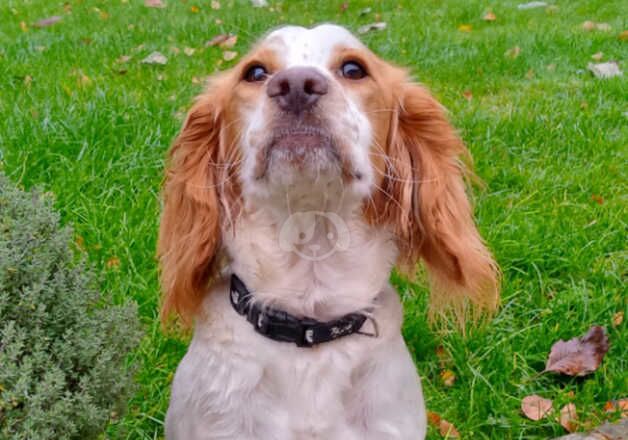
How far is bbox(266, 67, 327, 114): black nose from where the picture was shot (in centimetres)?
189

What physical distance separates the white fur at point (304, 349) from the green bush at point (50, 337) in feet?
0.83

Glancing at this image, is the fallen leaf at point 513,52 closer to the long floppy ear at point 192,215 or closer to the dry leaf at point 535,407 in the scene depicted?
the dry leaf at point 535,407

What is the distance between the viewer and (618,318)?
313 centimetres

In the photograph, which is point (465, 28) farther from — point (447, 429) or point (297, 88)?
point (297, 88)

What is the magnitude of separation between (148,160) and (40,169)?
1.74 feet

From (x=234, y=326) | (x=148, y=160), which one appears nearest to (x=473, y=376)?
(x=234, y=326)

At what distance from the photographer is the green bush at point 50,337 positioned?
5.73ft

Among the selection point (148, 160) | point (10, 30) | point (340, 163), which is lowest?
point (10, 30)

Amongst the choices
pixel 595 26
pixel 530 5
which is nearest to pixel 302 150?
pixel 595 26

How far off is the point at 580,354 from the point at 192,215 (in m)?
1.61

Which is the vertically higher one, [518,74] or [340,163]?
[340,163]

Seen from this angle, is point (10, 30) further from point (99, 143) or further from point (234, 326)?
point (234, 326)

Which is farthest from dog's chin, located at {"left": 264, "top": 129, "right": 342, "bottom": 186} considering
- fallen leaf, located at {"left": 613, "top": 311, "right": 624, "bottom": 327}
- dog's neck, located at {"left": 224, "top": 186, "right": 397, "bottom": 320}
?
fallen leaf, located at {"left": 613, "top": 311, "right": 624, "bottom": 327}

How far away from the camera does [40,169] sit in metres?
3.80
